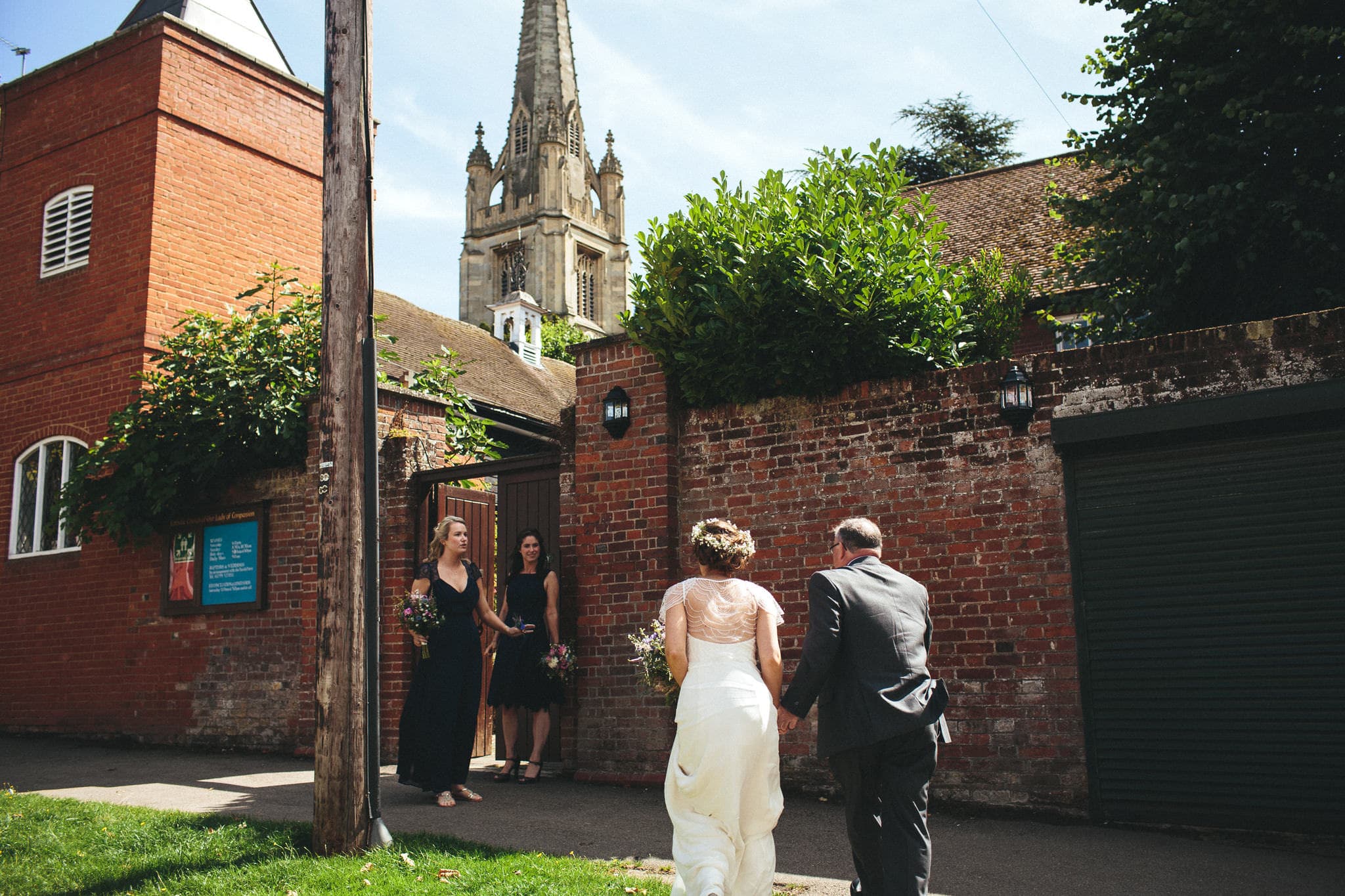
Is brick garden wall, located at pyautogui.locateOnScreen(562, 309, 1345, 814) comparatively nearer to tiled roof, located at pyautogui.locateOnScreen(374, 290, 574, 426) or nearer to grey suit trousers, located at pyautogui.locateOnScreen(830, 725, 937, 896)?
grey suit trousers, located at pyautogui.locateOnScreen(830, 725, 937, 896)

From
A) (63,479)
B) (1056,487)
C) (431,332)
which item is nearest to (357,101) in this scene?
(1056,487)

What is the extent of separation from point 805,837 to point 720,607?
85.5 inches

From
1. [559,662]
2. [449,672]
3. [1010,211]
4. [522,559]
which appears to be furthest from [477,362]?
[449,672]

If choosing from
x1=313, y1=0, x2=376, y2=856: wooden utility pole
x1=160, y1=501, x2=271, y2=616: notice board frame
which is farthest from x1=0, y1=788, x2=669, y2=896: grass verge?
x1=160, y1=501, x2=271, y2=616: notice board frame

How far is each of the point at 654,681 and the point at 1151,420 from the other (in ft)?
11.4

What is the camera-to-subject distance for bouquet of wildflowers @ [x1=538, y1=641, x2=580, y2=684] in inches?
310

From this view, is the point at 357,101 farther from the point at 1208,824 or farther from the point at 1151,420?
the point at 1208,824

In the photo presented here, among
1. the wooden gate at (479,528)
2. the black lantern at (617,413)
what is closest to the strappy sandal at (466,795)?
the wooden gate at (479,528)

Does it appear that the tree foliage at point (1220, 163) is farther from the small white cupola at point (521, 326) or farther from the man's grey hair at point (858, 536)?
the small white cupola at point (521, 326)

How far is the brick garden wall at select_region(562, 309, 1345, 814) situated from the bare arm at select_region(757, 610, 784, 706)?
2575 mm

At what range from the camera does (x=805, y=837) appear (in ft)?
19.8

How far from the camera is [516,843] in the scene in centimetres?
580

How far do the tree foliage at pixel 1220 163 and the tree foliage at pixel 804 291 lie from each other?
181 cm

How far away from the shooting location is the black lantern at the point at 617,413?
826 cm
